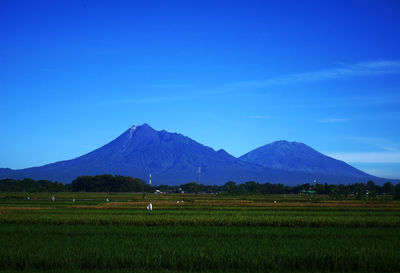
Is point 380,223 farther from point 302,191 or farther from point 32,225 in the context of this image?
point 302,191

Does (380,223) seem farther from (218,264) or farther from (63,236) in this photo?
(63,236)

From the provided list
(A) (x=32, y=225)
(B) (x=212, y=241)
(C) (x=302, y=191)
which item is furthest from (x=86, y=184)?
(B) (x=212, y=241)

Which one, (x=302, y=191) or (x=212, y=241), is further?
(x=302, y=191)

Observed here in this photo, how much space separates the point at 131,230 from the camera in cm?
2162

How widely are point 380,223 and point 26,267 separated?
20396 mm

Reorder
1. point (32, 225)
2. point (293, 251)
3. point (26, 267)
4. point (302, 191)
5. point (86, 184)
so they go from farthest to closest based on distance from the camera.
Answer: point (86, 184), point (302, 191), point (32, 225), point (293, 251), point (26, 267)

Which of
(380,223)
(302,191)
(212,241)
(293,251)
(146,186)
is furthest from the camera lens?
(146,186)

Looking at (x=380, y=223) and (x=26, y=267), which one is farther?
(x=380, y=223)

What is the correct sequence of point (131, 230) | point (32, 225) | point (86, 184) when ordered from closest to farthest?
point (131, 230)
point (32, 225)
point (86, 184)

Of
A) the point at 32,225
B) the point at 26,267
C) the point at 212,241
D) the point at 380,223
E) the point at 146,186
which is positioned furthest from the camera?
the point at 146,186

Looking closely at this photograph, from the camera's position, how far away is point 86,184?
459 feet

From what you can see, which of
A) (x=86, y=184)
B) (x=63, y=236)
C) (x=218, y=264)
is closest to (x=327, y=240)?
(x=218, y=264)

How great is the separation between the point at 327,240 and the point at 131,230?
9.48 meters

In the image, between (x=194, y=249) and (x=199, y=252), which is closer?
(x=199, y=252)
